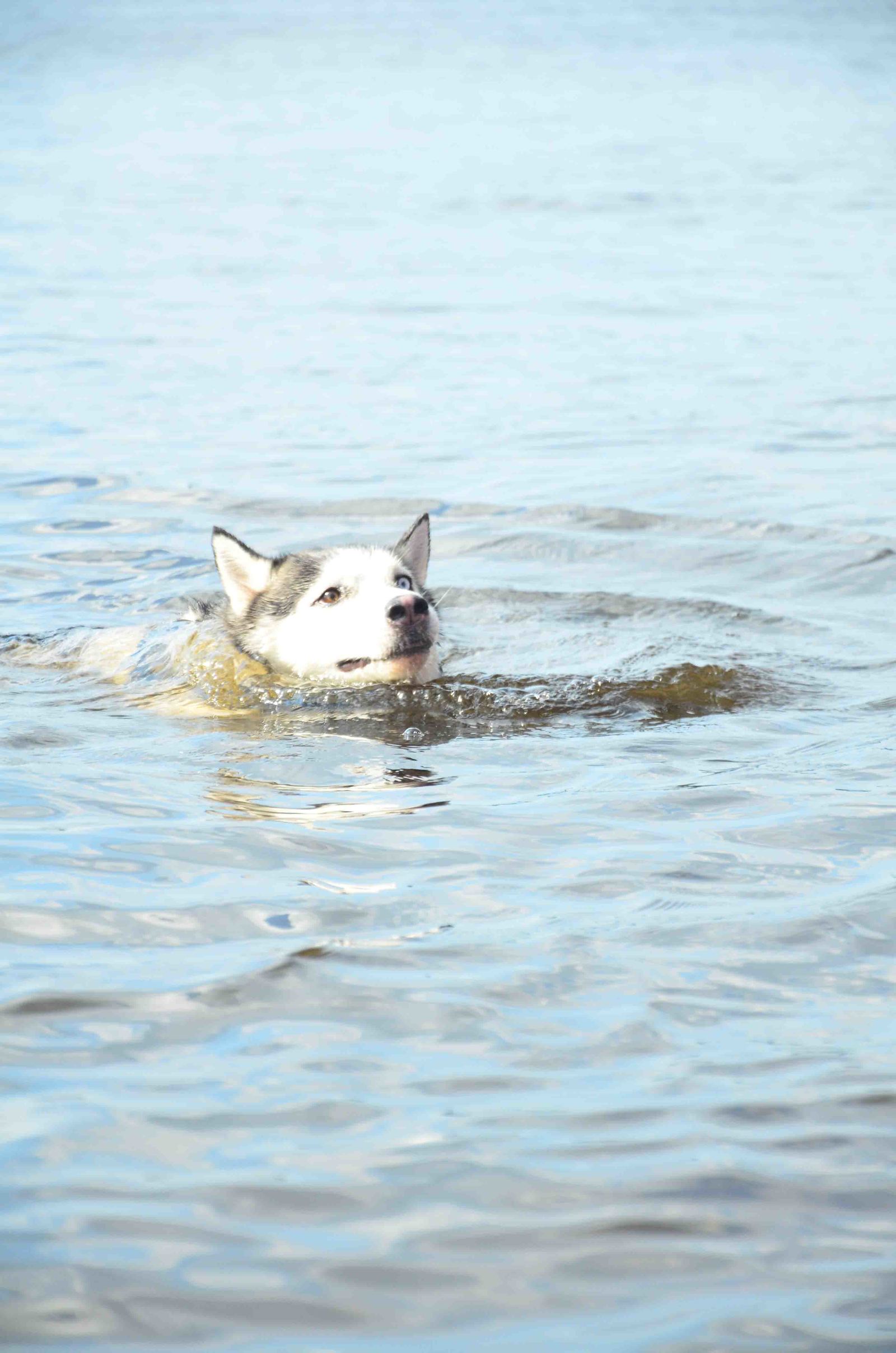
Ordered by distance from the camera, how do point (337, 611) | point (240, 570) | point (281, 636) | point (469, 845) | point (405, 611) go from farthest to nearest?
point (240, 570) → point (281, 636) → point (337, 611) → point (405, 611) → point (469, 845)

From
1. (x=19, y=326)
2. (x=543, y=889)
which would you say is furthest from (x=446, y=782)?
(x=19, y=326)

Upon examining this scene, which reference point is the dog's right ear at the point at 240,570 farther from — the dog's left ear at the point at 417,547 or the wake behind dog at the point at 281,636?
the dog's left ear at the point at 417,547

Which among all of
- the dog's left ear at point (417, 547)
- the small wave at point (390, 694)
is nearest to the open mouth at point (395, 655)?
the small wave at point (390, 694)

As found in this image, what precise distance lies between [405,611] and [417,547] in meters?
1.06

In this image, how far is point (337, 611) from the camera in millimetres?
7922

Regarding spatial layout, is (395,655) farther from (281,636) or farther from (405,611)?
(281,636)

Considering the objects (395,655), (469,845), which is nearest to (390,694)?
(395,655)

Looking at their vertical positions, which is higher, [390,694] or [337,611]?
[337,611]

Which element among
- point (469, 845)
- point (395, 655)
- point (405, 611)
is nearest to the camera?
point (469, 845)

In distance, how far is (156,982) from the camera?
4.02m

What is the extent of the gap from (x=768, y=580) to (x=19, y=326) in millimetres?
13263

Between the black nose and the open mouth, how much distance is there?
0.13 m

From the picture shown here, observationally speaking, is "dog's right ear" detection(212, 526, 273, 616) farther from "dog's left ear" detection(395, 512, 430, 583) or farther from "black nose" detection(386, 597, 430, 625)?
"black nose" detection(386, 597, 430, 625)

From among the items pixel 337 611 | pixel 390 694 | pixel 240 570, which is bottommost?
pixel 390 694
